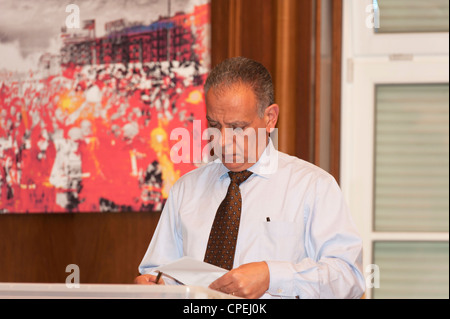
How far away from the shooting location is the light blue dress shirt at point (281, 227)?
1.40 metres

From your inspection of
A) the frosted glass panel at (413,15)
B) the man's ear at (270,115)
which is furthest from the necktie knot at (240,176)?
the frosted glass panel at (413,15)

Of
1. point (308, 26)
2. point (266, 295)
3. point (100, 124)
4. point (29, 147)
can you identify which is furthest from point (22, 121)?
point (266, 295)

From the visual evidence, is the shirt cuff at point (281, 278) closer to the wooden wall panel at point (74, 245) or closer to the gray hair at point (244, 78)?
the gray hair at point (244, 78)

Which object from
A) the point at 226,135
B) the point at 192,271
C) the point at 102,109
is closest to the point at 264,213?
the point at 226,135

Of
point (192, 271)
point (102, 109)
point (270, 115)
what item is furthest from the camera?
point (102, 109)

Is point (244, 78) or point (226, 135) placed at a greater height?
point (244, 78)

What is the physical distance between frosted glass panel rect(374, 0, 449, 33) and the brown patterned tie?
1469 millimetres

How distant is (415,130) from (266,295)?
5.30 feet

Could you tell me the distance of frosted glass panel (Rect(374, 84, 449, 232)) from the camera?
275cm

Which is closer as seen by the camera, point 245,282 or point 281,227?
point 245,282

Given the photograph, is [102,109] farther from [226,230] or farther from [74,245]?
[226,230]

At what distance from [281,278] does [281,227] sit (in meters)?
0.21

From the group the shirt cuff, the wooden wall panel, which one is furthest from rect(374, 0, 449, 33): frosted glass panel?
the shirt cuff

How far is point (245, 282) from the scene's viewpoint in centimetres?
130
